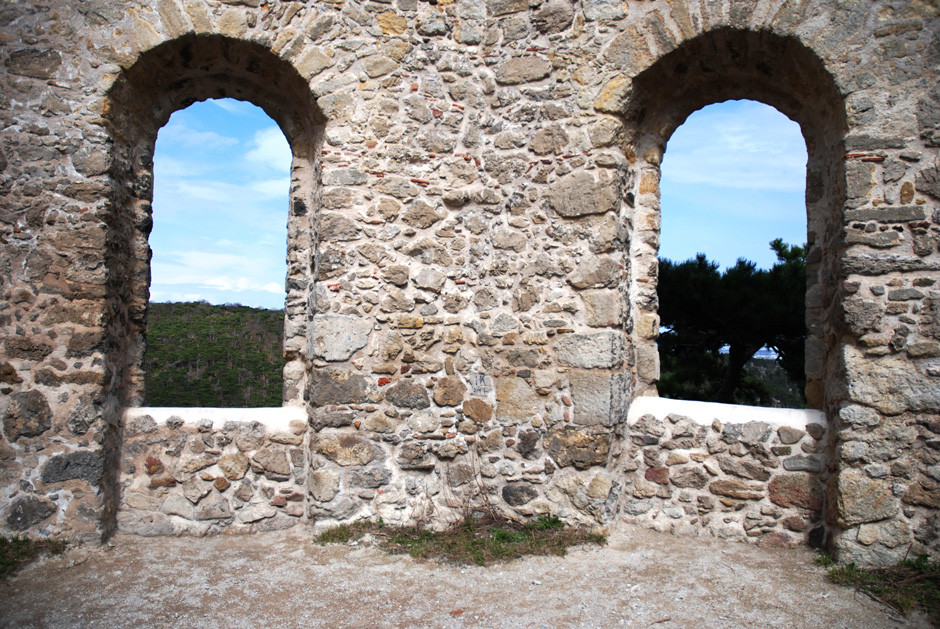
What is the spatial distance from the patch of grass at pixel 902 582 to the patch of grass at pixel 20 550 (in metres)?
4.60

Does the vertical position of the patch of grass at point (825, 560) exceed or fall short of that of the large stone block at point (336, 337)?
it falls short

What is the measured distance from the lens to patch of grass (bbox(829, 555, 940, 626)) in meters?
3.16

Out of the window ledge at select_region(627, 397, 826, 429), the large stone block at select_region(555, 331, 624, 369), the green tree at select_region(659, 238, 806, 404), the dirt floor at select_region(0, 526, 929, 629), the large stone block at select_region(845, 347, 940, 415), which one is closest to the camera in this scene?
the dirt floor at select_region(0, 526, 929, 629)

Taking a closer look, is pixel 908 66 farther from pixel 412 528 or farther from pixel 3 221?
pixel 3 221

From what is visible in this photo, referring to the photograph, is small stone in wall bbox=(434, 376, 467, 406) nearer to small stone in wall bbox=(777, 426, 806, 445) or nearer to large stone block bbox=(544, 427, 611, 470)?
large stone block bbox=(544, 427, 611, 470)

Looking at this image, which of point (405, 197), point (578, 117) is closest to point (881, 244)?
point (578, 117)

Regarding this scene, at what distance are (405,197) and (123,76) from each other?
2.00 meters

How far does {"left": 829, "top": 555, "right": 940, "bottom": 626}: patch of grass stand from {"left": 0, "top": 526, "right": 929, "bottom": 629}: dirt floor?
0.08 m

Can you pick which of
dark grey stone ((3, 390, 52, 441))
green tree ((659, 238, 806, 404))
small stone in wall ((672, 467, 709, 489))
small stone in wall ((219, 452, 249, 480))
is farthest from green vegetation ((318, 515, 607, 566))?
green tree ((659, 238, 806, 404))

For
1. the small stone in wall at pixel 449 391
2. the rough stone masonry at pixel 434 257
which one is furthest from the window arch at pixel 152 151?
the small stone in wall at pixel 449 391

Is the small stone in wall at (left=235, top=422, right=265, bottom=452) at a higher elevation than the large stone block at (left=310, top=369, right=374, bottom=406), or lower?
lower

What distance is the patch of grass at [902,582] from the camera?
10.4 feet

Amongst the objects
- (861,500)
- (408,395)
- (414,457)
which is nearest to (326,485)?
(414,457)

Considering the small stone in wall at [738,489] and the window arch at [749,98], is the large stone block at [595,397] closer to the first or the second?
the window arch at [749,98]
